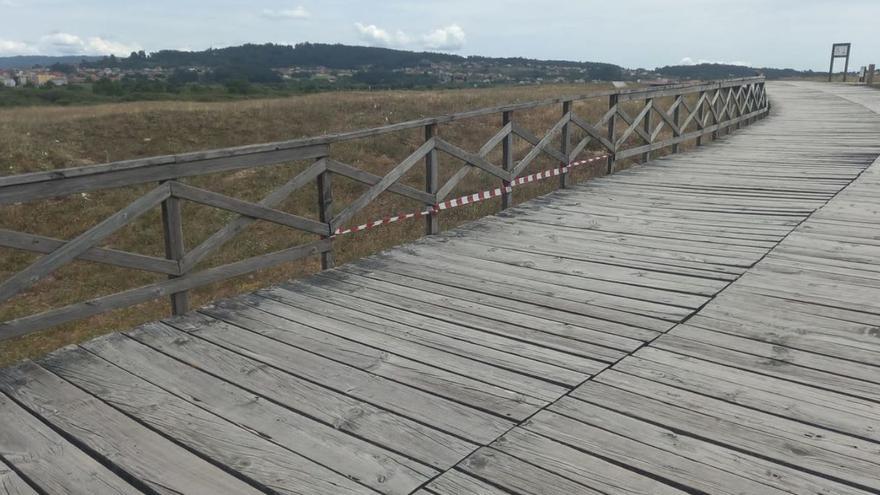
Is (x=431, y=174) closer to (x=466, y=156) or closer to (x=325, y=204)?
(x=466, y=156)

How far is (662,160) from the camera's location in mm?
12961

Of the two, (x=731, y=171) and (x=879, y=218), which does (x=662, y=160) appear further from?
(x=879, y=218)

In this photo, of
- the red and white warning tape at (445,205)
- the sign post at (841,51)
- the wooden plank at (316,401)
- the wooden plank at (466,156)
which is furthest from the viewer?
the sign post at (841,51)

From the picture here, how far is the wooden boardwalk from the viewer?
2975 mm

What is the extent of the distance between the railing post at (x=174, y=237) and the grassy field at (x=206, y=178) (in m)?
5.48

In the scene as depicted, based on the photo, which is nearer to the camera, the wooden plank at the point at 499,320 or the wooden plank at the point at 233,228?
the wooden plank at the point at 499,320

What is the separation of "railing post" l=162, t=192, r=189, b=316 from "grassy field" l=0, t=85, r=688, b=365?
5.48 meters

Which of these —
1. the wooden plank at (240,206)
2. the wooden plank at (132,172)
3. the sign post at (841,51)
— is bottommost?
the wooden plank at (240,206)

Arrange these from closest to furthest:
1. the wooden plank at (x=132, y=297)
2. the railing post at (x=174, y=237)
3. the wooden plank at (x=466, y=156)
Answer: the wooden plank at (x=132, y=297), the railing post at (x=174, y=237), the wooden plank at (x=466, y=156)

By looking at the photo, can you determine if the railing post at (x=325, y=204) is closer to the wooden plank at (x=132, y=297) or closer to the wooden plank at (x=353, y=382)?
the wooden plank at (x=132, y=297)

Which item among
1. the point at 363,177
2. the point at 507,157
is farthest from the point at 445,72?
the point at 363,177

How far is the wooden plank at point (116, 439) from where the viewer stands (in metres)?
2.92

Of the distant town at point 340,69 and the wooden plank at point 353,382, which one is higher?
the distant town at point 340,69

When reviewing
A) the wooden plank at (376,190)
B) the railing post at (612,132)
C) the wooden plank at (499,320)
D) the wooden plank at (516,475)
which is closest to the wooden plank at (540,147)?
the railing post at (612,132)
